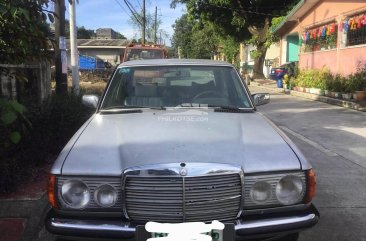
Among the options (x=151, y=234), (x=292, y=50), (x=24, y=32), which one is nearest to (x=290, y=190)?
(x=151, y=234)

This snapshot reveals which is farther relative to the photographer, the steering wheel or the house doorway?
Answer: the house doorway

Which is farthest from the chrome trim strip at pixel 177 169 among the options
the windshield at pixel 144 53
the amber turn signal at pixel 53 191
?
the windshield at pixel 144 53

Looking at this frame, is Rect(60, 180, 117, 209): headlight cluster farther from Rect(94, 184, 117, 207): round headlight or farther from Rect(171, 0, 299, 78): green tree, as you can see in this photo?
Rect(171, 0, 299, 78): green tree

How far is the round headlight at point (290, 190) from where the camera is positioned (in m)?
3.11

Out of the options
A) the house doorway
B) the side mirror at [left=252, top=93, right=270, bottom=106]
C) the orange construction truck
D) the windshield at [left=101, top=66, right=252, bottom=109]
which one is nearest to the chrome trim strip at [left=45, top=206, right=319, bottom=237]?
the windshield at [left=101, top=66, right=252, bottom=109]

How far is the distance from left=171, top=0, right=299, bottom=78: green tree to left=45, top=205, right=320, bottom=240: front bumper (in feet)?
86.6

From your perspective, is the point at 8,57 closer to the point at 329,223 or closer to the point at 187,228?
the point at 187,228

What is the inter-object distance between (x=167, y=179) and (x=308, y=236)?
1993 mm

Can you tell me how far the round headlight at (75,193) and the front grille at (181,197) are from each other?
1.02 feet

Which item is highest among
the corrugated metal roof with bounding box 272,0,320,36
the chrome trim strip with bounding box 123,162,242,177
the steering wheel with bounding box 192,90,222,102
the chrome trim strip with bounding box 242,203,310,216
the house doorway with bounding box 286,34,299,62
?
the corrugated metal roof with bounding box 272,0,320,36

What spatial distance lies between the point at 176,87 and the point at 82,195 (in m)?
2.02

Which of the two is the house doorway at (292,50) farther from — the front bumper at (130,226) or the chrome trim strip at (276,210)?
the front bumper at (130,226)

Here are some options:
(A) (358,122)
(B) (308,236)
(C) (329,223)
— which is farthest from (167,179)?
(A) (358,122)

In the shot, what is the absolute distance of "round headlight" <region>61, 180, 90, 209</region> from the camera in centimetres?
305
